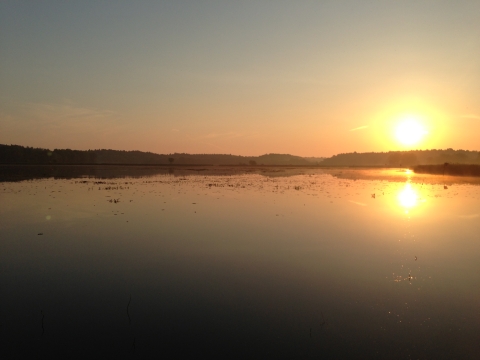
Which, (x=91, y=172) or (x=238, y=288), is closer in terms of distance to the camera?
(x=238, y=288)

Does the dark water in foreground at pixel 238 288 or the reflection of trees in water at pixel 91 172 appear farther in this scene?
the reflection of trees in water at pixel 91 172

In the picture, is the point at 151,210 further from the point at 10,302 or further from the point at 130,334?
the point at 130,334

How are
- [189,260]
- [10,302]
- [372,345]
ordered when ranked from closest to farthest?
[372,345], [10,302], [189,260]

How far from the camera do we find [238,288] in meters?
10.6

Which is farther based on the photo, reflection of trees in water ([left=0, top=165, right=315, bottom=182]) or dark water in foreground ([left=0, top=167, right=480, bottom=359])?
reflection of trees in water ([left=0, top=165, right=315, bottom=182])

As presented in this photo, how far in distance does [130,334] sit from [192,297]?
2.36 meters

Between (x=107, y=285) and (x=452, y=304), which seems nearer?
(x=452, y=304)

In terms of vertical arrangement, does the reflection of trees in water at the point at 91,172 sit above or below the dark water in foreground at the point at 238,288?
above

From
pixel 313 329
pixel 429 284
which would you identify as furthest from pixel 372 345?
pixel 429 284

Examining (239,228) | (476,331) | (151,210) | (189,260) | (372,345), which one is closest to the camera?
(372,345)

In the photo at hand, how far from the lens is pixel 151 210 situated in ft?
83.9

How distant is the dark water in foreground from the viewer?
7605mm

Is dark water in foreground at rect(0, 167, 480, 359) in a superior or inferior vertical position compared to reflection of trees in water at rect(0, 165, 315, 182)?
inferior

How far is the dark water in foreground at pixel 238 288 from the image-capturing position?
761 cm
